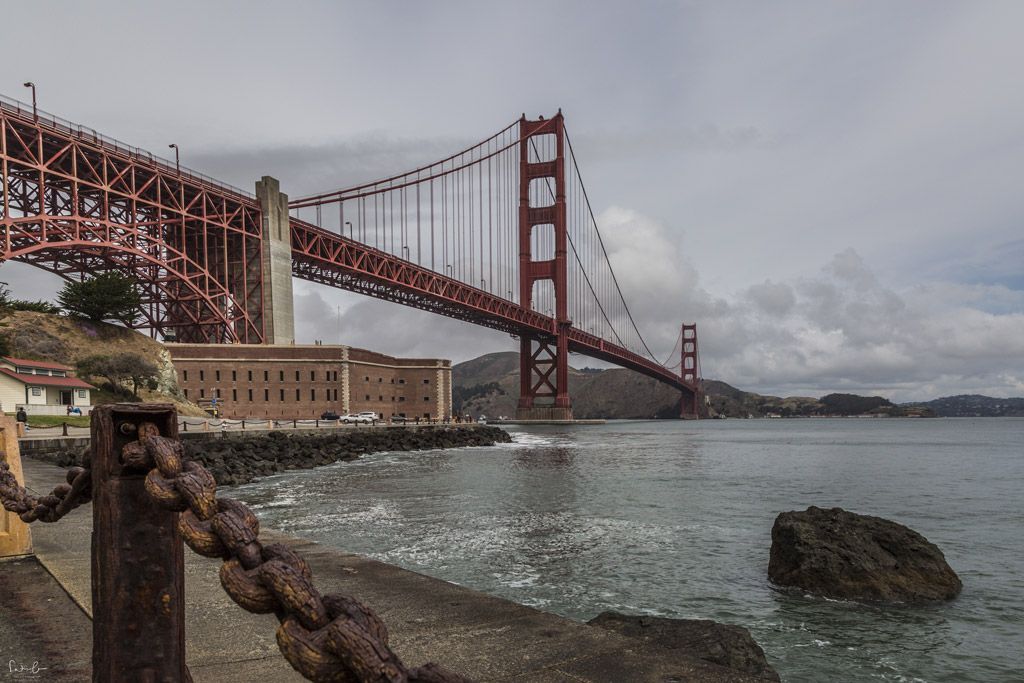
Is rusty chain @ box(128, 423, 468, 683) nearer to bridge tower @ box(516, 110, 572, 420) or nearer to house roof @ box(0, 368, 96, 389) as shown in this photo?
house roof @ box(0, 368, 96, 389)

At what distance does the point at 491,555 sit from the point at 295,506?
6.09m

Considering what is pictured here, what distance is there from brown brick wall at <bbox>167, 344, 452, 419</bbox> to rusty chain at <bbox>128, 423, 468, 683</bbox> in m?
49.6

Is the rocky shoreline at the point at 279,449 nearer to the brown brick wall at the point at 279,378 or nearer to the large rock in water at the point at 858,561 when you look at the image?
the large rock in water at the point at 858,561

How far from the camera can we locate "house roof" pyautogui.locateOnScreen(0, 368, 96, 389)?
2916 centimetres

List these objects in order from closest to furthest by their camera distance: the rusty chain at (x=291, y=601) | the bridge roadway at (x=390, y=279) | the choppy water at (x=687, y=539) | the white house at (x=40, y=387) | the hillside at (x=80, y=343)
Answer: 1. the rusty chain at (x=291, y=601)
2. the choppy water at (x=687, y=539)
3. the white house at (x=40, y=387)
4. the hillside at (x=80, y=343)
5. the bridge roadway at (x=390, y=279)

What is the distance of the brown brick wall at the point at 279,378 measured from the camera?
47625 millimetres

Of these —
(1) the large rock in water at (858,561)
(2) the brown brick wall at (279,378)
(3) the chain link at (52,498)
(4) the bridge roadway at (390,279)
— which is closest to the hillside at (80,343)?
(2) the brown brick wall at (279,378)

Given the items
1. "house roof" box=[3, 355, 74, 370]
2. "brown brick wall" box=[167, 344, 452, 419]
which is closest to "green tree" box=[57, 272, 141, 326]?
"house roof" box=[3, 355, 74, 370]

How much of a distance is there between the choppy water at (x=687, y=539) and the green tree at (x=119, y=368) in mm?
18450

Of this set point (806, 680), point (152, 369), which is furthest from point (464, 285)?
point (806, 680)

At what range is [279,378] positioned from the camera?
4981 cm

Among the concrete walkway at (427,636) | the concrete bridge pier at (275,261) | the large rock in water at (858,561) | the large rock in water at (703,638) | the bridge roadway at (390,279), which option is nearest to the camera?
the concrete walkway at (427,636)

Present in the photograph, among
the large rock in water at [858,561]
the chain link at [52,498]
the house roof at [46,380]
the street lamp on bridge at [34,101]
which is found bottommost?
the large rock in water at [858,561]

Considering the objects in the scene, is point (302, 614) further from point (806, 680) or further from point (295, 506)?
point (295, 506)
